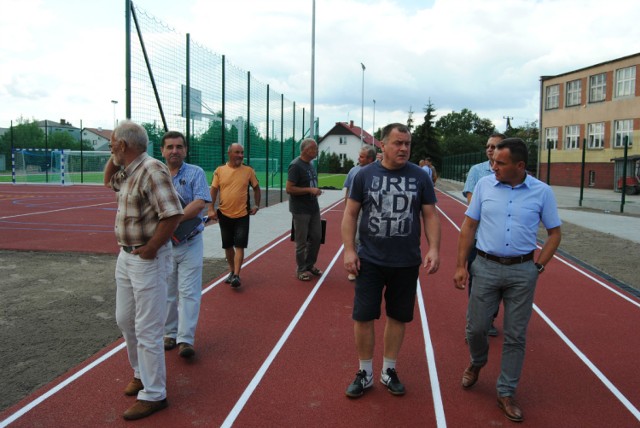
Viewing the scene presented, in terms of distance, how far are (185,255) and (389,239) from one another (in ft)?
6.14

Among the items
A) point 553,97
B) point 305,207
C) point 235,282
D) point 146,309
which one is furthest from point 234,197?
point 553,97

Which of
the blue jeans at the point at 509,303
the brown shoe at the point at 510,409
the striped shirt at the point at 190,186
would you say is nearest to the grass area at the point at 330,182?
the striped shirt at the point at 190,186

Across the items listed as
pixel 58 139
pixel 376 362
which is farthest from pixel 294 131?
pixel 58 139

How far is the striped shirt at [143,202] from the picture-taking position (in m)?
3.45

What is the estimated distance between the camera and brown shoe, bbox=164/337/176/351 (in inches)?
188

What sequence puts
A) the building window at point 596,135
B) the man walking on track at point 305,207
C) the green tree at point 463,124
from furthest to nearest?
1. the green tree at point 463,124
2. the building window at point 596,135
3. the man walking on track at point 305,207

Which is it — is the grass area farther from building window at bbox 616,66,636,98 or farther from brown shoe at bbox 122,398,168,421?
brown shoe at bbox 122,398,168,421

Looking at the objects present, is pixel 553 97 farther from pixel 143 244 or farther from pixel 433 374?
pixel 143 244

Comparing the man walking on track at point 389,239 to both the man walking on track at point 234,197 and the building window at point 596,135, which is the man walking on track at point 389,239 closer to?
the man walking on track at point 234,197

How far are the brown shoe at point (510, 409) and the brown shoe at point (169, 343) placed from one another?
2.77 metres

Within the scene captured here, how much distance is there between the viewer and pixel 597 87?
3916 centimetres

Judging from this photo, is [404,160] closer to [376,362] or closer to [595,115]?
[376,362]

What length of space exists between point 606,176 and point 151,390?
39.1 meters

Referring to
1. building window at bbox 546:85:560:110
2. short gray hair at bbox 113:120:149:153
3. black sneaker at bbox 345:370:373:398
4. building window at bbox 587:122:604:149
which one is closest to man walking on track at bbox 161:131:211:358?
short gray hair at bbox 113:120:149:153
